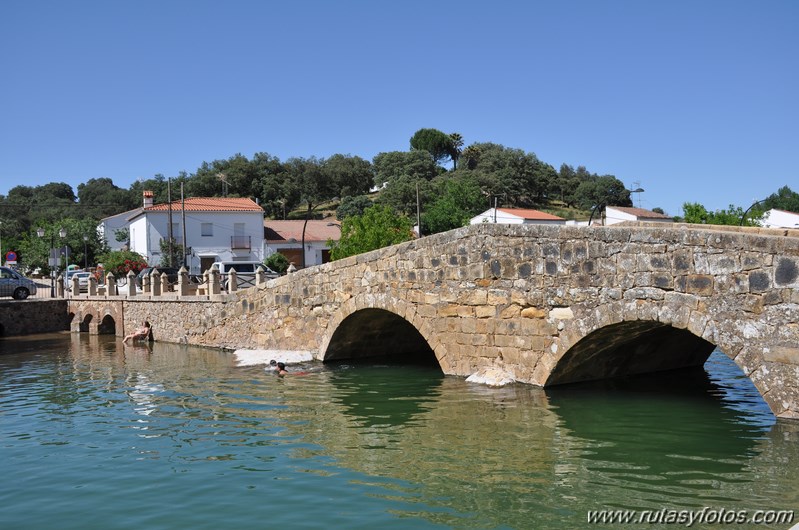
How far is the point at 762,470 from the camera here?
27.1 feet

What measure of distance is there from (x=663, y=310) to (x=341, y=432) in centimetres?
489

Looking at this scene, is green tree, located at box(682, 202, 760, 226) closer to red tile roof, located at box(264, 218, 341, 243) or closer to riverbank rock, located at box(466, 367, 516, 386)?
red tile roof, located at box(264, 218, 341, 243)

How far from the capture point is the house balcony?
5200 centimetres

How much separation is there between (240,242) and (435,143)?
42318 mm

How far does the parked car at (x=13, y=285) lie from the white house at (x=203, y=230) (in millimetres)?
15621

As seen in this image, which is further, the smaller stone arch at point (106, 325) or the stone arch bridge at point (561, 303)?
the smaller stone arch at point (106, 325)

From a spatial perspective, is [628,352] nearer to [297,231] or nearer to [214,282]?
[214,282]

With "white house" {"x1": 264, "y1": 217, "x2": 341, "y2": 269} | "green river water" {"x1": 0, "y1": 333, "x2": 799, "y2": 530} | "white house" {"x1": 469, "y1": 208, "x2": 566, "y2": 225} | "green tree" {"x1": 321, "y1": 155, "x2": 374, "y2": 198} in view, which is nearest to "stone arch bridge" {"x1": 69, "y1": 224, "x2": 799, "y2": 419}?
"green river water" {"x1": 0, "y1": 333, "x2": 799, "y2": 530}

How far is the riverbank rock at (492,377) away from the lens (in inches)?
509

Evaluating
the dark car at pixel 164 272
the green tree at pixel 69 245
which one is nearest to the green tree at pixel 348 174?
the green tree at pixel 69 245

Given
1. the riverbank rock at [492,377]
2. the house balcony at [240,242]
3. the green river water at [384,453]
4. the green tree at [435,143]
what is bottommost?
the green river water at [384,453]

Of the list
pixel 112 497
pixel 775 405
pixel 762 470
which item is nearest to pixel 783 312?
pixel 775 405

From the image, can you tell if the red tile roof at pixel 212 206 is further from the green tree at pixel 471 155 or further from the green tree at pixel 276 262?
the green tree at pixel 471 155

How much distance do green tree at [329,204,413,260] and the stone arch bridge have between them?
16949 millimetres
